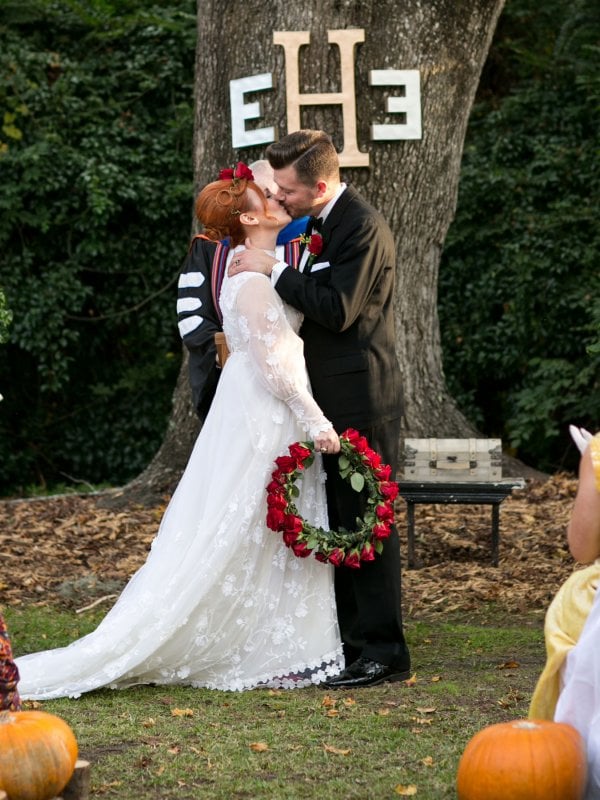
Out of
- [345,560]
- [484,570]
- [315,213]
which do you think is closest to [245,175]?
[315,213]

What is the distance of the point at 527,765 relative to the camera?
2.99 metres

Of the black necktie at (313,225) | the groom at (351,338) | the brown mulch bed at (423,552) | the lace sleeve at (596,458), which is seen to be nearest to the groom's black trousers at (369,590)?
the groom at (351,338)

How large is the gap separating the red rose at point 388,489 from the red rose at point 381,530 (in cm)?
11

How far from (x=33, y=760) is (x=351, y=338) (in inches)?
87.1

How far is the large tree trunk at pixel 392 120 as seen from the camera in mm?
7613

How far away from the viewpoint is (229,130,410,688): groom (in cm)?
469

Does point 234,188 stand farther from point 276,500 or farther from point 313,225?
point 276,500

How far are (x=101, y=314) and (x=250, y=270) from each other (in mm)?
7043

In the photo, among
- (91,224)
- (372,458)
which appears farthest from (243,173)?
(91,224)

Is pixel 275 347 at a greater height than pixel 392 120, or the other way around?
pixel 392 120

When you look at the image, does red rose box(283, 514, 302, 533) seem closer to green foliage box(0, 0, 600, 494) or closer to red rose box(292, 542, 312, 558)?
red rose box(292, 542, 312, 558)

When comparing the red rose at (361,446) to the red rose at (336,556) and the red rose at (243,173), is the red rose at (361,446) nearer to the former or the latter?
the red rose at (336,556)

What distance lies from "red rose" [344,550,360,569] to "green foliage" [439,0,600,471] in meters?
5.34

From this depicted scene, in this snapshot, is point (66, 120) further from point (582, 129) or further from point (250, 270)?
point (250, 270)
